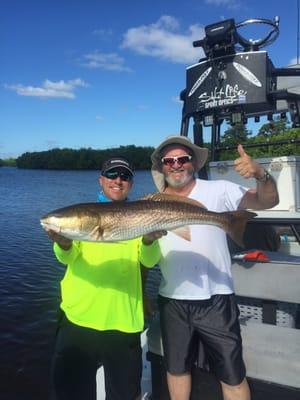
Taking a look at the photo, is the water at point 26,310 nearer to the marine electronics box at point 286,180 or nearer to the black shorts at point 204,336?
the black shorts at point 204,336

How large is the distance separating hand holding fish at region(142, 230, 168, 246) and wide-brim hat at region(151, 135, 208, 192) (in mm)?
875

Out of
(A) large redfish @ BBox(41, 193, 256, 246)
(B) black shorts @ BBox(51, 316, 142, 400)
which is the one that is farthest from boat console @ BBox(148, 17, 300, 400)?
(A) large redfish @ BBox(41, 193, 256, 246)

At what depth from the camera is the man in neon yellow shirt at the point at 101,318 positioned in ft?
10.4

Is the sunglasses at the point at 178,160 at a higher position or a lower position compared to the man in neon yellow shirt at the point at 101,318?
higher

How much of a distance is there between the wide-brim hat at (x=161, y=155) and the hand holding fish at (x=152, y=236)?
0.88 meters

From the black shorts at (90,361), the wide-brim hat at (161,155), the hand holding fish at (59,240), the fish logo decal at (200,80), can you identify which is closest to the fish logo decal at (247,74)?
the fish logo decal at (200,80)

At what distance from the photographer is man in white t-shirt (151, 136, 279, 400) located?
3.12 metres

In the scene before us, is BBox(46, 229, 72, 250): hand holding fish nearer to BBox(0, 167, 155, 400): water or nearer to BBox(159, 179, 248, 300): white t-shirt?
BBox(159, 179, 248, 300): white t-shirt

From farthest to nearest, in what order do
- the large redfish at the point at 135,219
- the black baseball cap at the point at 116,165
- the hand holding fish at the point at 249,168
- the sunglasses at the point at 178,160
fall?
the sunglasses at the point at 178,160
the black baseball cap at the point at 116,165
the hand holding fish at the point at 249,168
the large redfish at the point at 135,219

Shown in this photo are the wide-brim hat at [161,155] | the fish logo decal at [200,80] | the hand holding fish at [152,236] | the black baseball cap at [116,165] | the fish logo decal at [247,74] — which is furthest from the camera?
the fish logo decal at [200,80]

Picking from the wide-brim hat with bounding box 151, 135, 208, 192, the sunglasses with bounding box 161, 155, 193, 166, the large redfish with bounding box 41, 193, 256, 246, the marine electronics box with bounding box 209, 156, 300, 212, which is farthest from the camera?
the marine electronics box with bounding box 209, 156, 300, 212

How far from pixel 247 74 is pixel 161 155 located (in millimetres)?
1942

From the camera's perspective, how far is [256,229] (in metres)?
4.86

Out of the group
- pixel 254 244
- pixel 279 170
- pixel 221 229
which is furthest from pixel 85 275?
pixel 279 170
